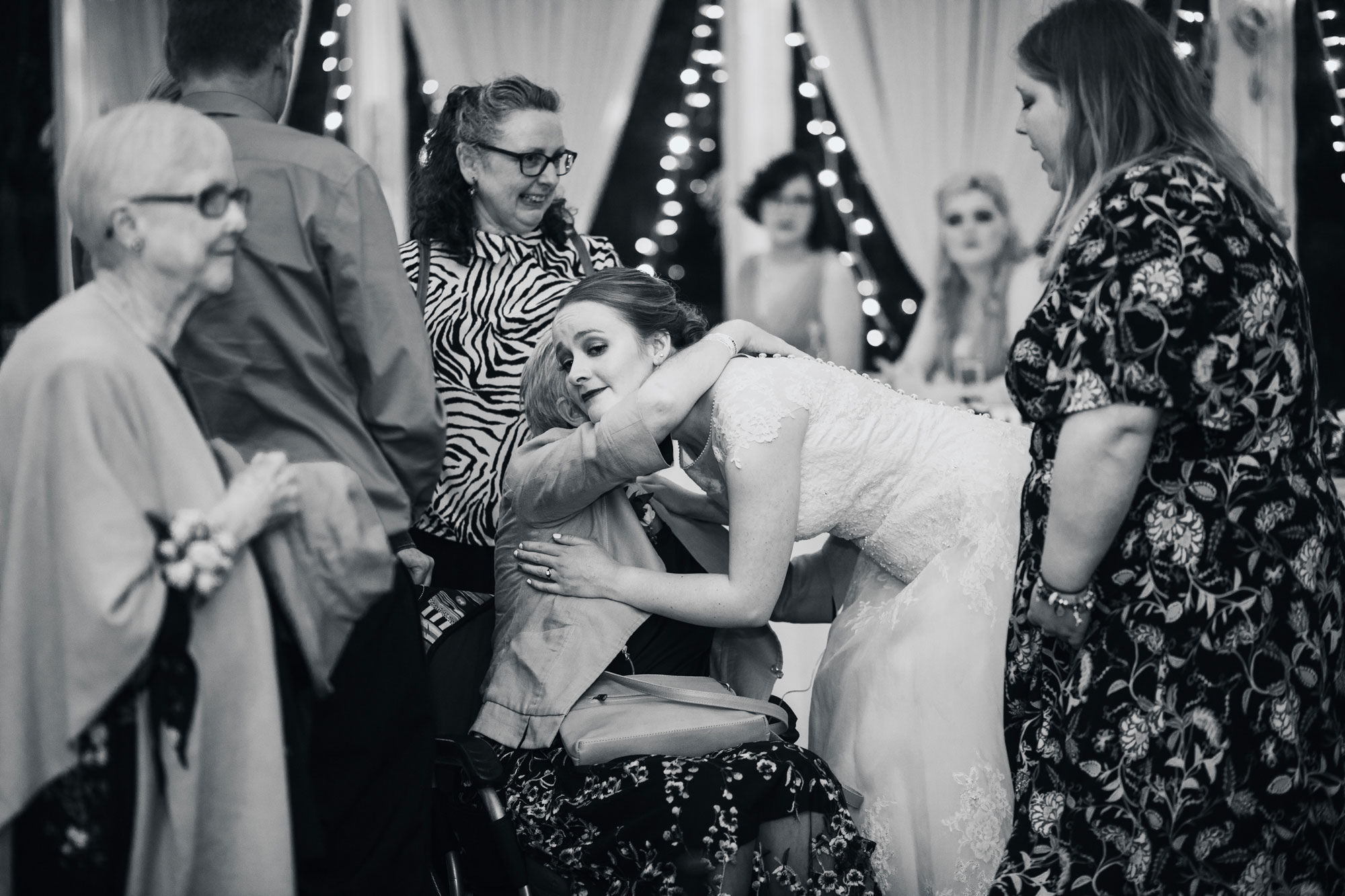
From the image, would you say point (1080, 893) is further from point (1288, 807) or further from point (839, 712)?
point (839, 712)

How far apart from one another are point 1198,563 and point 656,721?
884 mm

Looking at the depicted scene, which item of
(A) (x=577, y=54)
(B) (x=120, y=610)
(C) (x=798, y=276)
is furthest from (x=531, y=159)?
(A) (x=577, y=54)

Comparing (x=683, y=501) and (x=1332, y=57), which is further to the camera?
(x=1332, y=57)

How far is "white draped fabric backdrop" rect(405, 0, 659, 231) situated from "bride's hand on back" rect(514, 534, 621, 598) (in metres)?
5.16

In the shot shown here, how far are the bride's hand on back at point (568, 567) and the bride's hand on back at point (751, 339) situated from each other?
A: 0.47 metres

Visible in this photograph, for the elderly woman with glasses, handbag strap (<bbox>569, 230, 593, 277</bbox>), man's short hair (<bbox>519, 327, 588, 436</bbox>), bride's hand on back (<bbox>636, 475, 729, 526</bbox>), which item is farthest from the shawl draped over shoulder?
handbag strap (<bbox>569, 230, 593, 277</bbox>)

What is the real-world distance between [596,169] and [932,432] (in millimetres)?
5138

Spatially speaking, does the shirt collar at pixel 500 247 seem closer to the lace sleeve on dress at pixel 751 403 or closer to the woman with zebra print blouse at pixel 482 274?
the woman with zebra print blouse at pixel 482 274

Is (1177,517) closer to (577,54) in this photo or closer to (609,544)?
(609,544)

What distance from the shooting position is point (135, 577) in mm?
1526

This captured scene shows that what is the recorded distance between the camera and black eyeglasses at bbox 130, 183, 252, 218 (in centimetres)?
163

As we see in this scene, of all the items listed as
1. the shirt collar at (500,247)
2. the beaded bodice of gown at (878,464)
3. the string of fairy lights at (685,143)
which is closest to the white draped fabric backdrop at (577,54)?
the string of fairy lights at (685,143)

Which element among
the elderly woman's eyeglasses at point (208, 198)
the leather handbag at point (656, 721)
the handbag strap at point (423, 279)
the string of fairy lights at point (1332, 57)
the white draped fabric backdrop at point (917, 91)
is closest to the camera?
the elderly woman's eyeglasses at point (208, 198)

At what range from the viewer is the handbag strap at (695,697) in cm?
224
